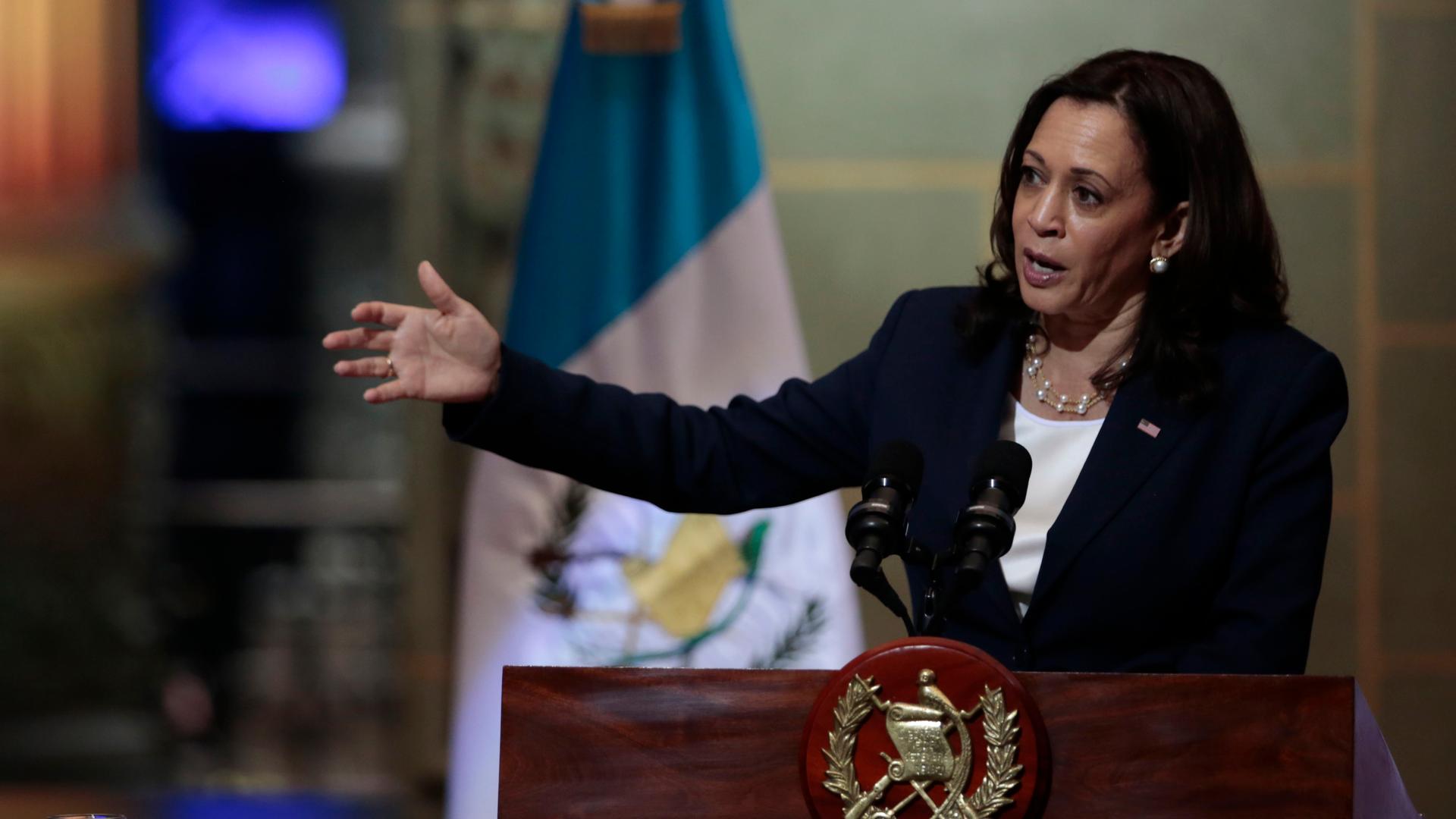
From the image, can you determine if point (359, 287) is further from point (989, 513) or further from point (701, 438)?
point (989, 513)

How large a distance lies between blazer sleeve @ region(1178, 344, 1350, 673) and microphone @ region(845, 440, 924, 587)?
53cm

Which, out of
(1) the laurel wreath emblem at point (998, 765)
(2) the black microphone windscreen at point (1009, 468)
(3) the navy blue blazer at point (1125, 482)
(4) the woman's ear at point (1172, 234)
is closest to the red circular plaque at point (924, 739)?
(1) the laurel wreath emblem at point (998, 765)

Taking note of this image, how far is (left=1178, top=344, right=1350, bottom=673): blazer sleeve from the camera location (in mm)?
1710

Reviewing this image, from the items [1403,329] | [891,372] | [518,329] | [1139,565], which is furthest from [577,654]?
[1403,329]

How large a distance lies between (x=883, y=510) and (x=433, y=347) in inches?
26.4

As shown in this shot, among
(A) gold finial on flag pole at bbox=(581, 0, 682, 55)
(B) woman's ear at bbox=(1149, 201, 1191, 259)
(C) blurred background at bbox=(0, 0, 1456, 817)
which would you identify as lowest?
(C) blurred background at bbox=(0, 0, 1456, 817)

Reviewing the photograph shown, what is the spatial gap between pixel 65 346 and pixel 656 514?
2.02m

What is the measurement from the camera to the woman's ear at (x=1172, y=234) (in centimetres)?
192

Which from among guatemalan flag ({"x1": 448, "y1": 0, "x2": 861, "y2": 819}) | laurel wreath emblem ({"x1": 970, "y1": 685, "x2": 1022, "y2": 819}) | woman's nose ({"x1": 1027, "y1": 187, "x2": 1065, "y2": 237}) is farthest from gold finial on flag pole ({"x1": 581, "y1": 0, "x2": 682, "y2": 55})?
laurel wreath emblem ({"x1": 970, "y1": 685, "x2": 1022, "y2": 819})

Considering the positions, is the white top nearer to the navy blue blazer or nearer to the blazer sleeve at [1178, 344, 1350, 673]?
the navy blue blazer

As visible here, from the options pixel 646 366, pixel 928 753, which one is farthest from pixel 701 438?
pixel 646 366

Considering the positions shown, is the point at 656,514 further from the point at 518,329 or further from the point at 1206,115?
the point at 1206,115

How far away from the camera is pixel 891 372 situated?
2014 mm

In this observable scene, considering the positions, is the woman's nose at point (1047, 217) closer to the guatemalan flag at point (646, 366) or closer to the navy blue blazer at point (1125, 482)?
the navy blue blazer at point (1125, 482)
